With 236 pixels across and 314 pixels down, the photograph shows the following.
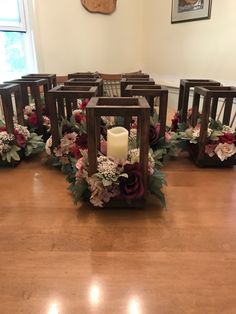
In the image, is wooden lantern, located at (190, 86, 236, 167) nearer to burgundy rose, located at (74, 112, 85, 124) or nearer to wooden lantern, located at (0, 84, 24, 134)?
Answer: burgundy rose, located at (74, 112, 85, 124)

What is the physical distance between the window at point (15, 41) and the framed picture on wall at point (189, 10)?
1.42 metres

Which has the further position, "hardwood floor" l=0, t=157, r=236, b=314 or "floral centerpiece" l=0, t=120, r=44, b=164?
"floral centerpiece" l=0, t=120, r=44, b=164

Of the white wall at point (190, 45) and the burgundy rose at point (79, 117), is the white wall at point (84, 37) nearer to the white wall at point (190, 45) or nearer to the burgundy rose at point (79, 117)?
the white wall at point (190, 45)

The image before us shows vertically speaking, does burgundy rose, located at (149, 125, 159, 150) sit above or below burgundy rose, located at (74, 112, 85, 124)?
below

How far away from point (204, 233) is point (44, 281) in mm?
385

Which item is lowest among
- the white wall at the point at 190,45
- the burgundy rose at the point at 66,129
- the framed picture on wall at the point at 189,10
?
the burgundy rose at the point at 66,129

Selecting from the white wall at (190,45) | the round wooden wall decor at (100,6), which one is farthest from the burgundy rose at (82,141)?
the round wooden wall decor at (100,6)

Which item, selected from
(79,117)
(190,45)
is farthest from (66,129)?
(190,45)

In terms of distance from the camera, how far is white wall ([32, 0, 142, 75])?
8.36 ft

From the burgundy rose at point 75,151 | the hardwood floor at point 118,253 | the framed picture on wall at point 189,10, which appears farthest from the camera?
the framed picture on wall at point 189,10

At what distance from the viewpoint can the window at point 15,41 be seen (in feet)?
7.97

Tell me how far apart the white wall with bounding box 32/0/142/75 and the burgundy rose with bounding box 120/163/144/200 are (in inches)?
91.1

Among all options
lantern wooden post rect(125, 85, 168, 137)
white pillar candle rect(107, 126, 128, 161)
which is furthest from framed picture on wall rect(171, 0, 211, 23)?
white pillar candle rect(107, 126, 128, 161)

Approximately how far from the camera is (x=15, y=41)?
101 inches
